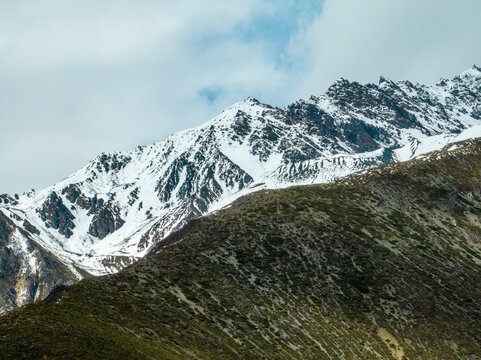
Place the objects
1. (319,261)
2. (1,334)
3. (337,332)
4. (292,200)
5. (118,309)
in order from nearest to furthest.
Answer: (1,334)
(118,309)
(337,332)
(319,261)
(292,200)

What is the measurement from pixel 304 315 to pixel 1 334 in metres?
66.3

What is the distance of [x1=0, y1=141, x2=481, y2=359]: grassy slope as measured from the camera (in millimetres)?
→ 89625

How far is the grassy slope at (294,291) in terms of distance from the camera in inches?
3529

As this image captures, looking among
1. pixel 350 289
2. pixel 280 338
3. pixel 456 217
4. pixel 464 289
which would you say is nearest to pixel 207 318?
pixel 280 338

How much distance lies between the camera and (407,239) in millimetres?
Result: 162750

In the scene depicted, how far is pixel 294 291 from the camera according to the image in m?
132

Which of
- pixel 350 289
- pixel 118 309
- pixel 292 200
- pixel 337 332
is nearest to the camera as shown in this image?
pixel 118 309

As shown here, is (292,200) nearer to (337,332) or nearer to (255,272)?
(255,272)

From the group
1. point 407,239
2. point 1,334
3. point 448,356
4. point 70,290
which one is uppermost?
point 70,290

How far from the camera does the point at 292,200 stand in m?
175

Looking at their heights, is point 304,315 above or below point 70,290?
below

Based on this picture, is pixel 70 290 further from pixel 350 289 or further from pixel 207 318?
pixel 350 289

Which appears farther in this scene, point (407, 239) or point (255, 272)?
point (407, 239)

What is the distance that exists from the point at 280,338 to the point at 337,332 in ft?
45.8
